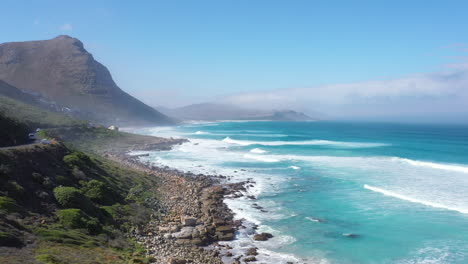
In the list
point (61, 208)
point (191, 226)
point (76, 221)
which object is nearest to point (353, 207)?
point (191, 226)

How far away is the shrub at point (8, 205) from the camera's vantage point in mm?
15219

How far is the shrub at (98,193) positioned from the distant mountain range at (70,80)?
97960mm

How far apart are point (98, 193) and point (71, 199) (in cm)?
334

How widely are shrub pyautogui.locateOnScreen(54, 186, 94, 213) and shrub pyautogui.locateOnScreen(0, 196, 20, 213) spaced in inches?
112

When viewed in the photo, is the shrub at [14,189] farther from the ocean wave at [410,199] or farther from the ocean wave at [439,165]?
the ocean wave at [439,165]

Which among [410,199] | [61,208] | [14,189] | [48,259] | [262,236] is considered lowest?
[262,236]

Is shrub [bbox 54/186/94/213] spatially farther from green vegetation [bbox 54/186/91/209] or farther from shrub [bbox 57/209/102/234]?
shrub [bbox 57/209/102/234]

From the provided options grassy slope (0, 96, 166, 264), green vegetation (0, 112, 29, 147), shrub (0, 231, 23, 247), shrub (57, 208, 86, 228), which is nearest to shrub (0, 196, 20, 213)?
grassy slope (0, 96, 166, 264)

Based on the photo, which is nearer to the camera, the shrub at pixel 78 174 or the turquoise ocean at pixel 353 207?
the turquoise ocean at pixel 353 207

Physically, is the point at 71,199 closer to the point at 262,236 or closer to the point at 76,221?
the point at 76,221

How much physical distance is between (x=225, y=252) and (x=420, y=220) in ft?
48.7

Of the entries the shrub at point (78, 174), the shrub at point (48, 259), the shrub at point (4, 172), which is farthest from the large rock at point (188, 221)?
the shrub at point (4, 172)

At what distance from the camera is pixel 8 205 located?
15531 millimetres

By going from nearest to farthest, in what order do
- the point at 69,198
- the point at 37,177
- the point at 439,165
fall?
the point at 69,198 < the point at 37,177 < the point at 439,165
